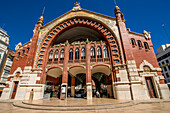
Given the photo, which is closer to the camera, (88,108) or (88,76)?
(88,108)

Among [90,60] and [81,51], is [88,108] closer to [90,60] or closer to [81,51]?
[90,60]

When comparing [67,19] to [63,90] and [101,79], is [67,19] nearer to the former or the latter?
[63,90]

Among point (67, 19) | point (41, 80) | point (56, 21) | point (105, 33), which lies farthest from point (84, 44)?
point (41, 80)

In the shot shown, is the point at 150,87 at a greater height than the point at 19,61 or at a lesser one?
lesser

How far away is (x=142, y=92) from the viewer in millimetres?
13391

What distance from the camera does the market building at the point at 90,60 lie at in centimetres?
1470

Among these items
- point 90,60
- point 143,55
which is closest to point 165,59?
point 143,55

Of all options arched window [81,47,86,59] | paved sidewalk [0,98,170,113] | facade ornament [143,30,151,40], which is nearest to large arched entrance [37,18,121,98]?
arched window [81,47,86,59]

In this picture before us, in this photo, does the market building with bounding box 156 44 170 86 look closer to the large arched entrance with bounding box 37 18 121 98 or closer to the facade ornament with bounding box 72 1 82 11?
the large arched entrance with bounding box 37 18 121 98

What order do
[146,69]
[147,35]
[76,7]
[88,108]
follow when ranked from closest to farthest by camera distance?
[88,108] < [146,69] < [147,35] < [76,7]

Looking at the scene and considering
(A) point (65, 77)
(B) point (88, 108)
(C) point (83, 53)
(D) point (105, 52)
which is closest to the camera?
(B) point (88, 108)

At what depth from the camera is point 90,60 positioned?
1828 centimetres

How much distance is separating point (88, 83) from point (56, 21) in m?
17.2

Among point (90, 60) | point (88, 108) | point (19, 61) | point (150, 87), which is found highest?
point (19, 61)
